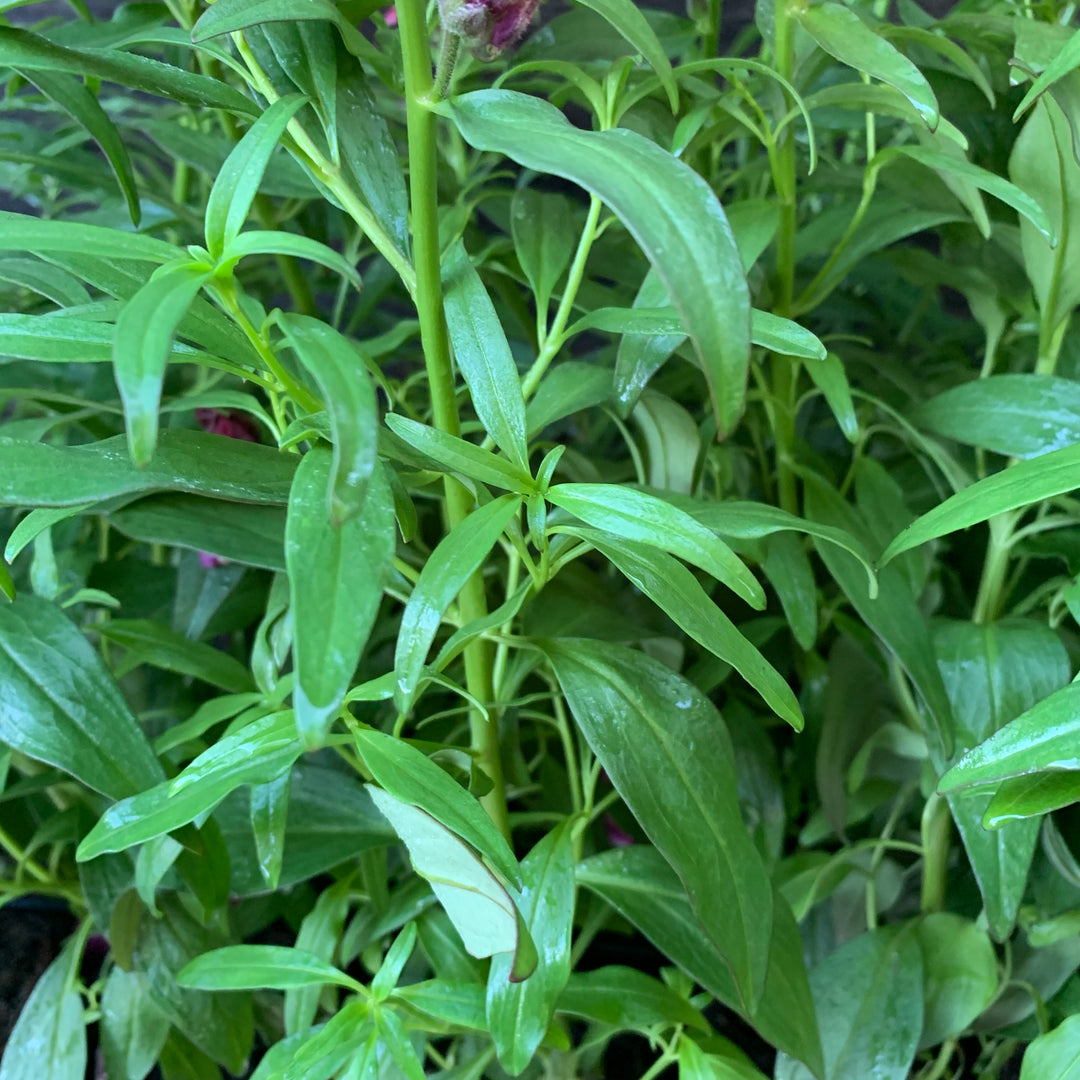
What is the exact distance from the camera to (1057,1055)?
0.39 meters

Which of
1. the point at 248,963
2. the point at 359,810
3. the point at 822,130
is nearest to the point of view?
the point at 248,963

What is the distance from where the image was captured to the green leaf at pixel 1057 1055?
383mm

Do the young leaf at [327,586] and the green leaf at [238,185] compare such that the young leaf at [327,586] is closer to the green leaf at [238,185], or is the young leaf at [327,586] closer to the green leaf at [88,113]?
the green leaf at [238,185]

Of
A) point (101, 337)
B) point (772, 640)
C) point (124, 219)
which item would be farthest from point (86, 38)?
point (772, 640)

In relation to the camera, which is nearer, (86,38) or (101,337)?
(101,337)

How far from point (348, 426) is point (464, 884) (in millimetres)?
167

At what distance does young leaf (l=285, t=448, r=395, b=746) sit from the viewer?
216 millimetres

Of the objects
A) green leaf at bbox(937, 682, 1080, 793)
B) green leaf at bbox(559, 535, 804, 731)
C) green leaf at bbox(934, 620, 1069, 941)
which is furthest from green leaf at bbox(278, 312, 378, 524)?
green leaf at bbox(934, 620, 1069, 941)

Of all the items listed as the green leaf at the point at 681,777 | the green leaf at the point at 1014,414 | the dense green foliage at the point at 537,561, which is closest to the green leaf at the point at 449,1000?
the dense green foliage at the point at 537,561

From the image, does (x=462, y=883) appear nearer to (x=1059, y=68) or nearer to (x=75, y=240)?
(x=75, y=240)

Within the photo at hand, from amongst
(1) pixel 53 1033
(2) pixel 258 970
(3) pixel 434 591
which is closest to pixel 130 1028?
(1) pixel 53 1033

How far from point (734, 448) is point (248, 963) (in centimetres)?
39

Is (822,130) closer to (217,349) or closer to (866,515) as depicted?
(866,515)

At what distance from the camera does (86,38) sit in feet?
1.73
